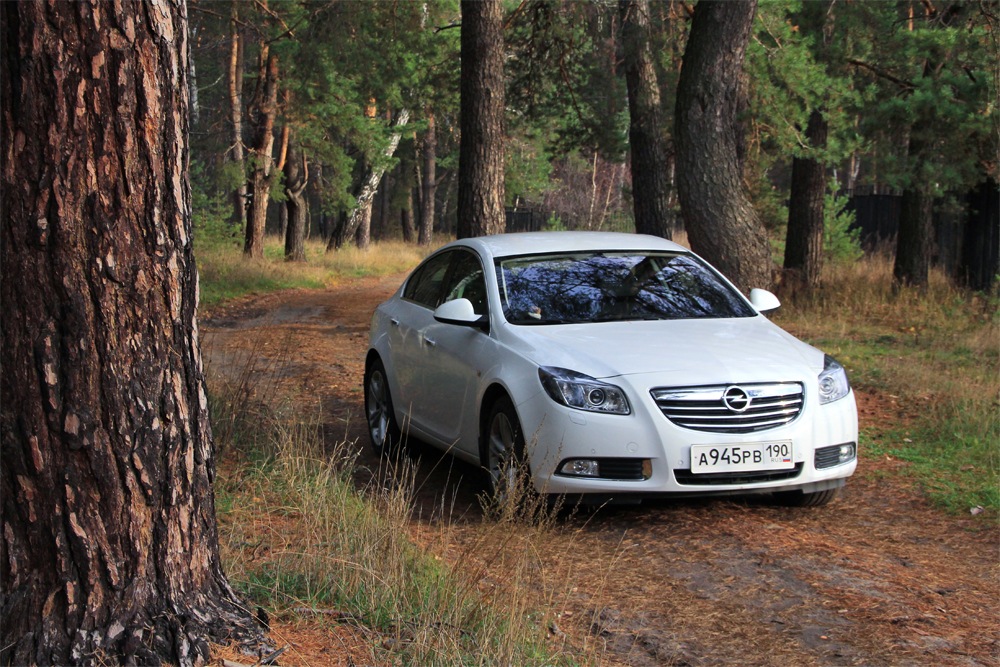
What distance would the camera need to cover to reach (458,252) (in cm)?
842

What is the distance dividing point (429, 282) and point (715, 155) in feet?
19.8

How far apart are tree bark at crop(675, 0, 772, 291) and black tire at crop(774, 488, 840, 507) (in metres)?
6.59

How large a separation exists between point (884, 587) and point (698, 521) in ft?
4.41

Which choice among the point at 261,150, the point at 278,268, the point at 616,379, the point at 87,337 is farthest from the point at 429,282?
the point at 261,150

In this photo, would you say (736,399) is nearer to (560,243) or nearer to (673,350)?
(673,350)

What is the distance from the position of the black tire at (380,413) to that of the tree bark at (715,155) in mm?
5618

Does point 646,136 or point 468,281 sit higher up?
point 646,136

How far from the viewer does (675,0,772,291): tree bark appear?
43.7 ft

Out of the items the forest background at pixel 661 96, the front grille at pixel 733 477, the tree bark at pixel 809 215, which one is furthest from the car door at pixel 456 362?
the tree bark at pixel 809 215

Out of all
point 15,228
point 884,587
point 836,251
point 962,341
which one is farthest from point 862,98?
point 15,228

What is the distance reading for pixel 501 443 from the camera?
22.3 feet

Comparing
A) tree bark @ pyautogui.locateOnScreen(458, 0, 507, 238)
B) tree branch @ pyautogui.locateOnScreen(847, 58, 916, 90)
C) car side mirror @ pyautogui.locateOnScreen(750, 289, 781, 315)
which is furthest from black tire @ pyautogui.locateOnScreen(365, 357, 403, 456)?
tree branch @ pyautogui.locateOnScreen(847, 58, 916, 90)

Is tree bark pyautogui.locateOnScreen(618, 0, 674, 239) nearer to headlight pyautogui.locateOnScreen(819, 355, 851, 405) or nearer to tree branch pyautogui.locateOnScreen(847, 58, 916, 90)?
tree branch pyautogui.locateOnScreen(847, 58, 916, 90)

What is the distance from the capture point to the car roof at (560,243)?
791cm
